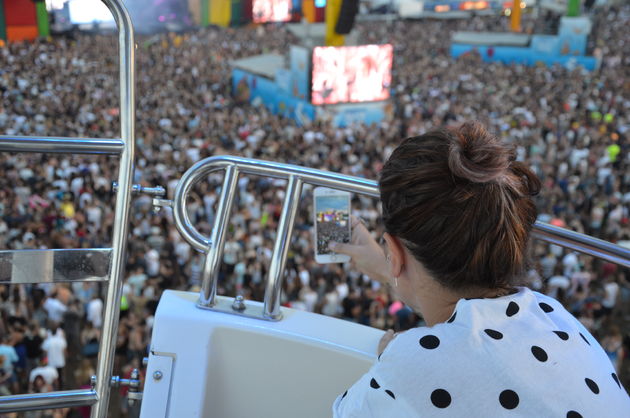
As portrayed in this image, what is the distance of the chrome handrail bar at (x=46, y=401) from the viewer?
45.6 inches

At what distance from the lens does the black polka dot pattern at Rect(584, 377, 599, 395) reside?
34.7 inches

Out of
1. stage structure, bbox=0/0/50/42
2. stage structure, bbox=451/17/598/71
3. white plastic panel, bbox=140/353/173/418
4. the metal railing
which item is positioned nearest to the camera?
the metal railing

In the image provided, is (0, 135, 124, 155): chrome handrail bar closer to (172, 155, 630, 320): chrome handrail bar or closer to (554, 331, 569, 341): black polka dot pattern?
(172, 155, 630, 320): chrome handrail bar

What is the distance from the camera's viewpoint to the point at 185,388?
4.62 feet

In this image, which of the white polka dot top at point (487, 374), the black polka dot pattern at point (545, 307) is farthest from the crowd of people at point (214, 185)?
the white polka dot top at point (487, 374)

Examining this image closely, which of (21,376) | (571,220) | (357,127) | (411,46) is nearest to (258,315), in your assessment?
(21,376)

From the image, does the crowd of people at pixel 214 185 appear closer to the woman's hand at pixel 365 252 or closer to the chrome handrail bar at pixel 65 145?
the chrome handrail bar at pixel 65 145

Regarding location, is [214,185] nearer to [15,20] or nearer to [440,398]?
[15,20]

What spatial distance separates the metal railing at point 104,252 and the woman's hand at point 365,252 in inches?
23.6

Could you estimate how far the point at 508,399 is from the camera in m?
0.83

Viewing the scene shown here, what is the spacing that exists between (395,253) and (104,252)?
0.55m

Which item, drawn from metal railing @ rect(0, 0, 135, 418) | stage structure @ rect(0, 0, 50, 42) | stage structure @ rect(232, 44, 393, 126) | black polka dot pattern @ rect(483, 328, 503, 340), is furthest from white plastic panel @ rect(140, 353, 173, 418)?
stage structure @ rect(232, 44, 393, 126)

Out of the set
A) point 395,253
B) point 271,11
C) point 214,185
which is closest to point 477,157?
point 395,253

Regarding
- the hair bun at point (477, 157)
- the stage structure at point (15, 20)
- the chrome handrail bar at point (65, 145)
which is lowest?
the chrome handrail bar at point (65, 145)
